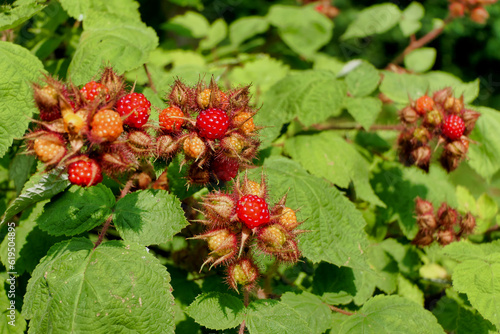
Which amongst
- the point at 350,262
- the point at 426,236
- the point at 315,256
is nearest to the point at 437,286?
the point at 426,236

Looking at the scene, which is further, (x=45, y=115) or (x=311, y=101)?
(x=311, y=101)

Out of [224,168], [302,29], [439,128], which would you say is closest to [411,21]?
[302,29]

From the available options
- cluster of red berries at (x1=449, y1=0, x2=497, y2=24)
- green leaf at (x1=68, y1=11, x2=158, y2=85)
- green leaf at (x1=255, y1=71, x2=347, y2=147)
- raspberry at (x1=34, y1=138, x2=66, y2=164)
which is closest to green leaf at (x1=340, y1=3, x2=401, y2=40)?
cluster of red berries at (x1=449, y1=0, x2=497, y2=24)

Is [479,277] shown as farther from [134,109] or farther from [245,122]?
[134,109]

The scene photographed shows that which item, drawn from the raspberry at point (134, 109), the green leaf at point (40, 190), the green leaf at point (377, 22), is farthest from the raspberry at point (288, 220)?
the green leaf at point (377, 22)

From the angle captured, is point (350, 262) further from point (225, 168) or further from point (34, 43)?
point (34, 43)
